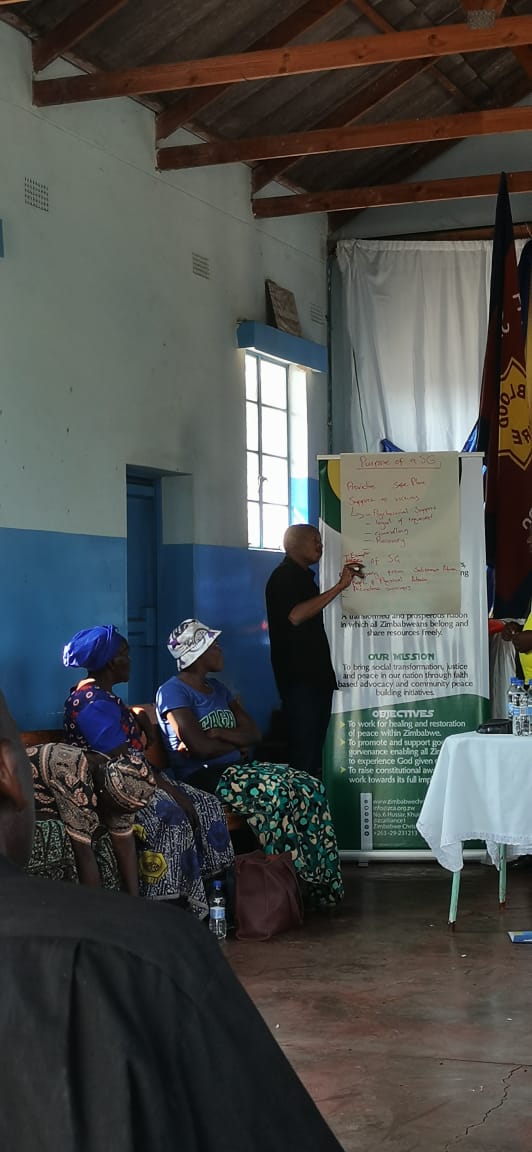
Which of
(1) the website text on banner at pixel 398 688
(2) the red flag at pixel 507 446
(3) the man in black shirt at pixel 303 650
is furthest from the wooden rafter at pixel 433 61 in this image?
(3) the man in black shirt at pixel 303 650

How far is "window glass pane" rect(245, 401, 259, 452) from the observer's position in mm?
8320

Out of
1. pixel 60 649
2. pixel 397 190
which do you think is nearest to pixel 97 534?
pixel 60 649

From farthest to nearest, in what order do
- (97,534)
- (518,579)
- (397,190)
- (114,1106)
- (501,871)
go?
(397,190), (518,579), (97,534), (501,871), (114,1106)

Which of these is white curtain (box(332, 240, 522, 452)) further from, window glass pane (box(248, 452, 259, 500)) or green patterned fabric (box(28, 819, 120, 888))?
green patterned fabric (box(28, 819, 120, 888))

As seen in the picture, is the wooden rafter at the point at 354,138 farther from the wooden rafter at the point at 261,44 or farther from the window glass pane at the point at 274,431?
the window glass pane at the point at 274,431

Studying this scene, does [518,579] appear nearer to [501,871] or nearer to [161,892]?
[501,871]

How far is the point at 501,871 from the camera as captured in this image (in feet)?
18.7

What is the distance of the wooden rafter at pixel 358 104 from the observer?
824cm

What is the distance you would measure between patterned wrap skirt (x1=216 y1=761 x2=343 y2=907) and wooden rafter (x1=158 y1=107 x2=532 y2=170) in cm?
324

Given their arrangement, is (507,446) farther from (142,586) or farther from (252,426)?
(142,586)

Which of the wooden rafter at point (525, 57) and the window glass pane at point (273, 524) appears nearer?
the wooden rafter at point (525, 57)

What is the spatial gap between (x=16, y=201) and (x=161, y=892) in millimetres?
2925

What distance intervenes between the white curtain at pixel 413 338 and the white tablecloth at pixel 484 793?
14.5 feet

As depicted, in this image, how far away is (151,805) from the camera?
5.27m
